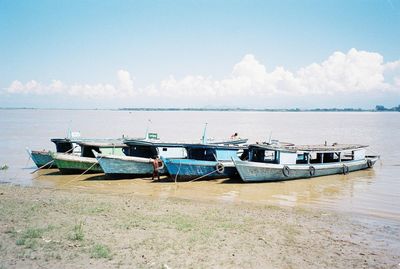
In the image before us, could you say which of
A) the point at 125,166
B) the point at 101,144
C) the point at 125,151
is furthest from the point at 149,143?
the point at 101,144

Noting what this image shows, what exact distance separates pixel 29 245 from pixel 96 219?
2.81 metres

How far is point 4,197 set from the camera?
14.5 m

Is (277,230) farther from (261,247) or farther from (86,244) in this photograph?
(86,244)

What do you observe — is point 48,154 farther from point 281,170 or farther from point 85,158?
point 281,170

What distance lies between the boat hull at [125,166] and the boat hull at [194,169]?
5.02ft

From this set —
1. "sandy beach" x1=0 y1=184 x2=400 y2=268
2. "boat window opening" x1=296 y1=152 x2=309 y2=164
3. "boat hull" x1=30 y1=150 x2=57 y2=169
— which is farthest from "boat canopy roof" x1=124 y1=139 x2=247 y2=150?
"sandy beach" x1=0 y1=184 x2=400 y2=268

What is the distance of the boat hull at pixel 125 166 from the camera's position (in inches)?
798

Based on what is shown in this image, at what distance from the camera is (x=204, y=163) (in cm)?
2031

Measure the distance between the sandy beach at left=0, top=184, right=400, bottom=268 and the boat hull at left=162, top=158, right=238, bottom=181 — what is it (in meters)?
5.72

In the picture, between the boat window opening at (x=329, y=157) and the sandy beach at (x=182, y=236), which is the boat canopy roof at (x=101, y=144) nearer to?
the sandy beach at (x=182, y=236)

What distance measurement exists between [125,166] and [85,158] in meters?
2.86

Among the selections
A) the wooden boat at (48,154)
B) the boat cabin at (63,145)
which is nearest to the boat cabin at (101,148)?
the wooden boat at (48,154)

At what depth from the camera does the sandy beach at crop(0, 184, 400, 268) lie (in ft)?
26.8

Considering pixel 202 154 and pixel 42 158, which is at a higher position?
pixel 202 154
